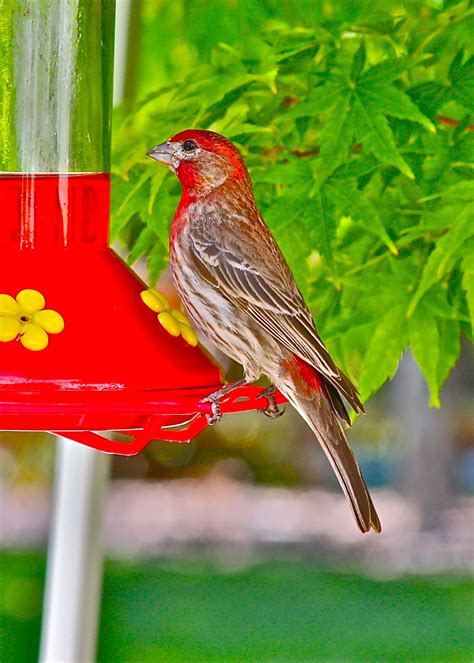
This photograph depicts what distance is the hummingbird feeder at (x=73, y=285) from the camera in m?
2.23

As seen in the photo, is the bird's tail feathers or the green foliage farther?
the bird's tail feathers

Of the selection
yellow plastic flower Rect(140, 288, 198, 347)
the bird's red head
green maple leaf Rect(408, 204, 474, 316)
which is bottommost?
yellow plastic flower Rect(140, 288, 198, 347)

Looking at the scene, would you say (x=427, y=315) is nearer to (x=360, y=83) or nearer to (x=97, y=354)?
(x=360, y=83)

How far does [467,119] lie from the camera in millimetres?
2703

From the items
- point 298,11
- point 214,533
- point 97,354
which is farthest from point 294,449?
point 97,354

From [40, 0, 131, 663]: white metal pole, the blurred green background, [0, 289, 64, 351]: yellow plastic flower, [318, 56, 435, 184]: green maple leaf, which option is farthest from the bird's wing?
the blurred green background

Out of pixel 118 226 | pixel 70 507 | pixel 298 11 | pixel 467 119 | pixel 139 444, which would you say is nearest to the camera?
pixel 139 444

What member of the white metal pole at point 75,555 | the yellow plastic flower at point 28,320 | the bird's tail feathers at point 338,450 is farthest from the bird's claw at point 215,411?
the white metal pole at point 75,555

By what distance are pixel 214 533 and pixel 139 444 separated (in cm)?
830

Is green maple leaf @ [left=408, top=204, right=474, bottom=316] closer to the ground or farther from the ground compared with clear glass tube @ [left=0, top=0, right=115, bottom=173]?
closer to the ground

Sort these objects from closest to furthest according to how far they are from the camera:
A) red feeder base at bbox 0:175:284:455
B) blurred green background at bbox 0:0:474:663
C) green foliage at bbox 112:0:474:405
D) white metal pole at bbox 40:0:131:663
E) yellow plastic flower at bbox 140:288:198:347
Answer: red feeder base at bbox 0:175:284:455 → yellow plastic flower at bbox 140:288:198:347 → green foliage at bbox 112:0:474:405 → white metal pole at bbox 40:0:131:663 → blurred green background at bbox 0:0:474:663

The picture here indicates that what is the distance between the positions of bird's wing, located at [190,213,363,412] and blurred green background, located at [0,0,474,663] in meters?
6.11

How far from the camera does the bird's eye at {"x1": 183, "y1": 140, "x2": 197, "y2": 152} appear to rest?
2.71 m

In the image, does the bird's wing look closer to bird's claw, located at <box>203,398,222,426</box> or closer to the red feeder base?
the red feeder base
